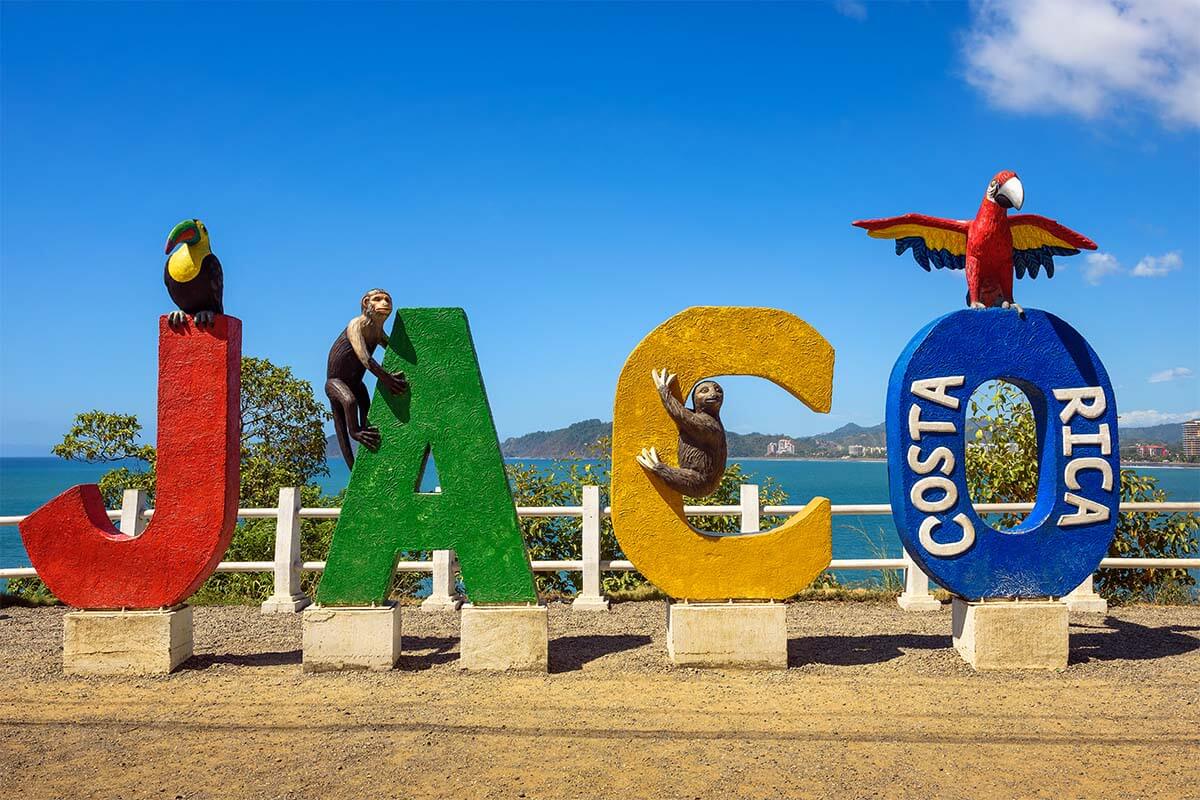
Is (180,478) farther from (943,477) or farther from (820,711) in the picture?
(943,477)

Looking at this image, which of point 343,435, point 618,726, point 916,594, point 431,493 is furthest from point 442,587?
point 916,594

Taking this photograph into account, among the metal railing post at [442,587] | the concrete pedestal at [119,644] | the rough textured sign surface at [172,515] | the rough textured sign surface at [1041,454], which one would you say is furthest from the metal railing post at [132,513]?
the rough textured sign surface at [1041,454]

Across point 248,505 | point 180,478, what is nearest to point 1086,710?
point 180,478

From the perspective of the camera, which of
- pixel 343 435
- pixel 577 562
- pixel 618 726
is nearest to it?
pixel 618 726

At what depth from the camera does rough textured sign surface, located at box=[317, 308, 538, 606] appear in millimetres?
6965

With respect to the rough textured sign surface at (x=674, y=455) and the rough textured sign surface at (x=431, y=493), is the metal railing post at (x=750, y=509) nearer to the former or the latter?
the rough textured sign surface at (x=674, y=455)

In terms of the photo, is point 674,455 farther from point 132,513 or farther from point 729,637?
point 132,513

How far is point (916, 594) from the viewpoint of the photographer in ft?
31.2

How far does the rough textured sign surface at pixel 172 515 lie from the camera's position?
697 centimetres

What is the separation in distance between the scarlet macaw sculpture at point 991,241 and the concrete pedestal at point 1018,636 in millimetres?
2307

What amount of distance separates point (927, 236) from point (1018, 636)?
10.5 ft

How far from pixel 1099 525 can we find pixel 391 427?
5.53 m

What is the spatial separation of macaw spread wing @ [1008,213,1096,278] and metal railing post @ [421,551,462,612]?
624 cm

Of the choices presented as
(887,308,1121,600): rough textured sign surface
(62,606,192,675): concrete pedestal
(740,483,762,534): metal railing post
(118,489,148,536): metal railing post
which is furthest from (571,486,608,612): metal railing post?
(118,489,148,536): metal railing post
